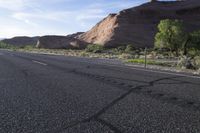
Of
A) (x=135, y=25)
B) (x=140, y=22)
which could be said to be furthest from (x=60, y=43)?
(x=140, y=22)

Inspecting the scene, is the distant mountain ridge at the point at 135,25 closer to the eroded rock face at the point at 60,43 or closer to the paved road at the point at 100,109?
the eroded rock face at the point at 60,43

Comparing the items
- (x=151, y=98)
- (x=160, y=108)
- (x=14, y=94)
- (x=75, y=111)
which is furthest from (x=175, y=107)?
(x=14, y=94)

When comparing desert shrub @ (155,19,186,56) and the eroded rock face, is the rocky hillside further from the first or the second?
desert shrub @ (155,19,186,56)

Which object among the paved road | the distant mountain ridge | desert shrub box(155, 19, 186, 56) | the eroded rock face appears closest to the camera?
the paved road

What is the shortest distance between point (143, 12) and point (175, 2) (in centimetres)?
1540

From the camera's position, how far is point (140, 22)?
107188mm

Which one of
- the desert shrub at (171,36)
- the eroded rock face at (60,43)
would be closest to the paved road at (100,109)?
the desert shrub at (171,36)

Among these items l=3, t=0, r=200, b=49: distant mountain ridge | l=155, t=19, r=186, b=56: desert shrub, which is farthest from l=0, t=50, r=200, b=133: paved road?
l=3, t=0, r=200, b=49: distant mountain ridge

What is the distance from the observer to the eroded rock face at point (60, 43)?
347 ft

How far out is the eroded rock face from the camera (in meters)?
106

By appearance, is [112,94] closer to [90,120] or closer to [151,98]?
[151,98]

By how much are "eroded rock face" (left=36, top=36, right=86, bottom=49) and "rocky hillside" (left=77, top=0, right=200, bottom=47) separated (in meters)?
5.00

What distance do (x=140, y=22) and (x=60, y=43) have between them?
24.8 m

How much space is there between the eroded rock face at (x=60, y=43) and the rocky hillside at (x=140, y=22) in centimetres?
500
